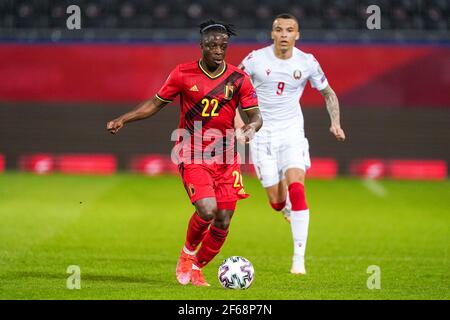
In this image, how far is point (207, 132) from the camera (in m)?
9.84

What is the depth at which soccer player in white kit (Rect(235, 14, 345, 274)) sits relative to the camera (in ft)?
37.1

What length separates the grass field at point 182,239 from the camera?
31.6ft

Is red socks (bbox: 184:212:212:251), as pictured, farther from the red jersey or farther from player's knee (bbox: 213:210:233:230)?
the red jersey

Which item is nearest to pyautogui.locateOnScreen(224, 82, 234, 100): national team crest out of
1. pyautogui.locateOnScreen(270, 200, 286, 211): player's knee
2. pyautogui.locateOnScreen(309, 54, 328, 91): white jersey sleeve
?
pyautogui.locateOnScreen(309, 54, 328, 91): white jersey sleeve

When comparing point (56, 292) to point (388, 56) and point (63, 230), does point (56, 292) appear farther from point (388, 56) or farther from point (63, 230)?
point (388, 56)

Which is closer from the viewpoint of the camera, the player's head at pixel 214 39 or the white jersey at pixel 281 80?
the player's head at pixel 214 39

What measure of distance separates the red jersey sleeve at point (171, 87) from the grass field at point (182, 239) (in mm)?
1778

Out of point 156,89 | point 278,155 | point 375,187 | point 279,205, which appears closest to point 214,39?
point 278,155

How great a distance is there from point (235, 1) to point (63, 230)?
1160cm

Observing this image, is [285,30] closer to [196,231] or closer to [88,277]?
[196,231]

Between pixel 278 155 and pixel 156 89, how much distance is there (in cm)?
1143

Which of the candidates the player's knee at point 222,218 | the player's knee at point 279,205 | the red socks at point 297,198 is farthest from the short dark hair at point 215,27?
the player's knee at point 279,205

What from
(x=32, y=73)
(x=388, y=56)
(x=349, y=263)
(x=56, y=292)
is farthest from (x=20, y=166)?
(x=56, y=292)

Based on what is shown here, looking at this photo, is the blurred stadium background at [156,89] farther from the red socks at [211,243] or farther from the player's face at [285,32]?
the red socks at [211,243]
